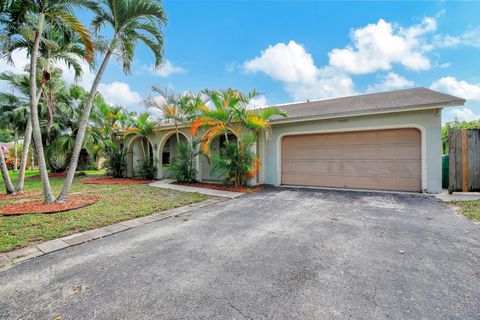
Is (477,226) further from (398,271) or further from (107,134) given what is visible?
(107,134)

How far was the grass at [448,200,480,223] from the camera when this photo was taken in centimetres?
494

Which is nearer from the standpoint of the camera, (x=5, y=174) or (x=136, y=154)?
(x=5, y=174)

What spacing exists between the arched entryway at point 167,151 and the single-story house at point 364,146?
5.57 meters

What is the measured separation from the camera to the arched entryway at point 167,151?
511 inches

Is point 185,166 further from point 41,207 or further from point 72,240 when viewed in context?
point 72,240

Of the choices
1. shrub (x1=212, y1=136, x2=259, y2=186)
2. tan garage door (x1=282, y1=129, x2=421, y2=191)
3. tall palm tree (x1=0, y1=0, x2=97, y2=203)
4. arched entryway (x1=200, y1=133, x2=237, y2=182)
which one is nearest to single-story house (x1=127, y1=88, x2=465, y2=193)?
tan garage door (x1=282, y1=129, x2=421, y2=191)

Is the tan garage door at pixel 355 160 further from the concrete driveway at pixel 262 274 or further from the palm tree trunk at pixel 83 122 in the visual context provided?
the palm tree trunk at pixel 83 122

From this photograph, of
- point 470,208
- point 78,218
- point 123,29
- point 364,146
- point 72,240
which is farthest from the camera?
point 364,146

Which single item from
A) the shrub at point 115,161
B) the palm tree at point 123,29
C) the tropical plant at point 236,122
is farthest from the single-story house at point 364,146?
the shrub at point 115,161

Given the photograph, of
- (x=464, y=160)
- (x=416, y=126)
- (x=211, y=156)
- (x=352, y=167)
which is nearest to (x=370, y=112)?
(x=416, y=126)

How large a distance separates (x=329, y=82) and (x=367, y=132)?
8.88 meters

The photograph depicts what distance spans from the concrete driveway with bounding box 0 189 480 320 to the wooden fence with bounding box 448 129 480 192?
3.73m

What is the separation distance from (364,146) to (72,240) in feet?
30.1

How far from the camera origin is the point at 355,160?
28.6 feet
